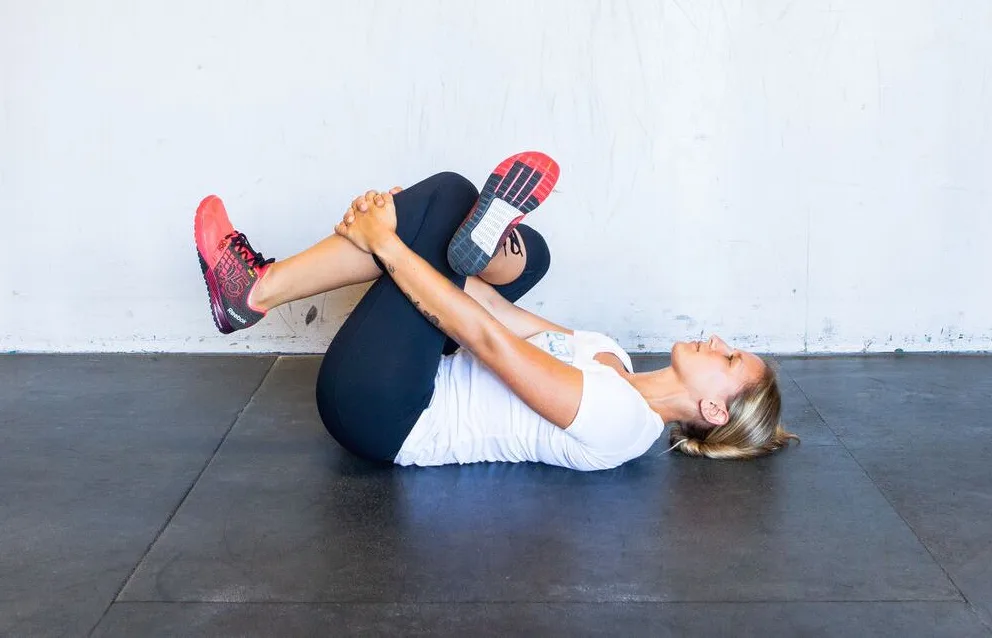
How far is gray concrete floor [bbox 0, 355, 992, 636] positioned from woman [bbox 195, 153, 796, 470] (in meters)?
0.11

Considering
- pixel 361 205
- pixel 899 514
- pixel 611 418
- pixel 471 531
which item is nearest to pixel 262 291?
pixel 361 205

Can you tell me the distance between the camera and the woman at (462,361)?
2334 mm

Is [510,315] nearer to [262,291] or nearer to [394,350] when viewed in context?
[394,350]

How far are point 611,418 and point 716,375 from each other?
296 mm

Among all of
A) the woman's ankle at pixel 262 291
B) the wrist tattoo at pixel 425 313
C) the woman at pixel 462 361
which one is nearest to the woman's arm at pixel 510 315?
the woman at pixel 462 361

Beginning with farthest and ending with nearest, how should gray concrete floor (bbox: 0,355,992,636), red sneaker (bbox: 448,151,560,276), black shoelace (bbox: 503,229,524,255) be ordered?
black shoelace (bbox: 503,229,524,255) → red sneaker (bbox: 448,151,560,276) → gray concrete floor (bbox: 0,355,992,636)

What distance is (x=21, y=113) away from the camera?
130 inches

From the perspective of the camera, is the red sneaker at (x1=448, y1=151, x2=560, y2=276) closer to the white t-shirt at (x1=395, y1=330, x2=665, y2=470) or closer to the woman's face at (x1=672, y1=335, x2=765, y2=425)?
the white t-shirt at (x1=395, y1=330, x2=665, y2=470)

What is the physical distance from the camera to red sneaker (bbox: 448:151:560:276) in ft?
7.58

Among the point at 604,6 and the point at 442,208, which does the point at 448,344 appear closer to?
the point at 442,208

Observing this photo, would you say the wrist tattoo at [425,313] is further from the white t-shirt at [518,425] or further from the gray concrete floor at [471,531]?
the gray concrete floor at [471,531]

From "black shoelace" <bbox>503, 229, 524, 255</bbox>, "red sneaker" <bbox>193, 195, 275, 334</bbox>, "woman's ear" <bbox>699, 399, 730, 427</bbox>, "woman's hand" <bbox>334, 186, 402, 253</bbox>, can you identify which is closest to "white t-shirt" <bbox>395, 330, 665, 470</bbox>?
"woman's ear" <bbox>699, 399, 730, 427</bbox>

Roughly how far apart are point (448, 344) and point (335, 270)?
384 millimetres

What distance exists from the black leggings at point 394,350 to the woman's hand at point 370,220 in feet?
0.08
